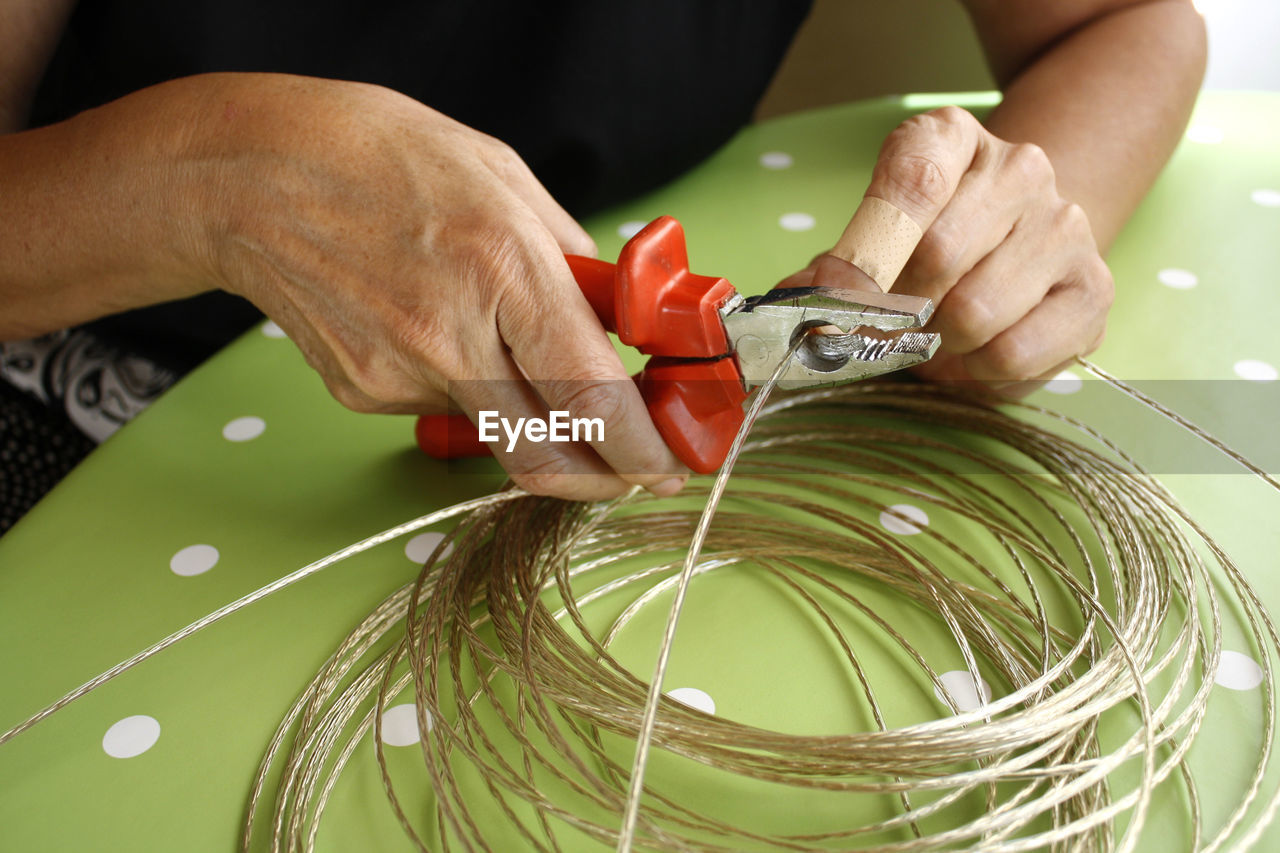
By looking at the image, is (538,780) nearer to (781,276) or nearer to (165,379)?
(781,276)

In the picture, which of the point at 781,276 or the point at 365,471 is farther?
the point at 781,276

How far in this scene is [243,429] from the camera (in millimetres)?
808

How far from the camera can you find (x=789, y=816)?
0.52 m

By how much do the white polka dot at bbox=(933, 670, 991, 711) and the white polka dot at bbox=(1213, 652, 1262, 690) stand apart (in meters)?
0.14

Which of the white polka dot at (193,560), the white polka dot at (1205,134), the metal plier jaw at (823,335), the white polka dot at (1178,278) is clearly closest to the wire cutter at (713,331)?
the metal plier jaw at (823,335)

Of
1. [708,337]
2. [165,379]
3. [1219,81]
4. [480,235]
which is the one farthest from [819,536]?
[1219,81]

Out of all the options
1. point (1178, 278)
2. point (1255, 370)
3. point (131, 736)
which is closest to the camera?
point (131, 736)

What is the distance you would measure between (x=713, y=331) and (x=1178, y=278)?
581 mm

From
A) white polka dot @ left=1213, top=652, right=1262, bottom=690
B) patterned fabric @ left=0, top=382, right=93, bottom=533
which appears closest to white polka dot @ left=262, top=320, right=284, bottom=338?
patterned fabric @ left=0, top=382, right=93, bottom=533

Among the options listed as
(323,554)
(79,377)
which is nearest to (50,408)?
(79,377)

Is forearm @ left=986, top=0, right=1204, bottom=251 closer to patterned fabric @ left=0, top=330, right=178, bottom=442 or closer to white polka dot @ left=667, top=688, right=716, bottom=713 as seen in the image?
white polka dot @ left=667, top=688, right=716, bottom=713

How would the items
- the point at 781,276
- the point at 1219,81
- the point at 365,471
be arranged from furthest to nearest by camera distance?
the point at 1219,81 < the point at 781,276 < the point at 365,471

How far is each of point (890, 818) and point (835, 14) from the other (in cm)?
167

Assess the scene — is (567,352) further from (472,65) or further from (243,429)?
(472,65)
